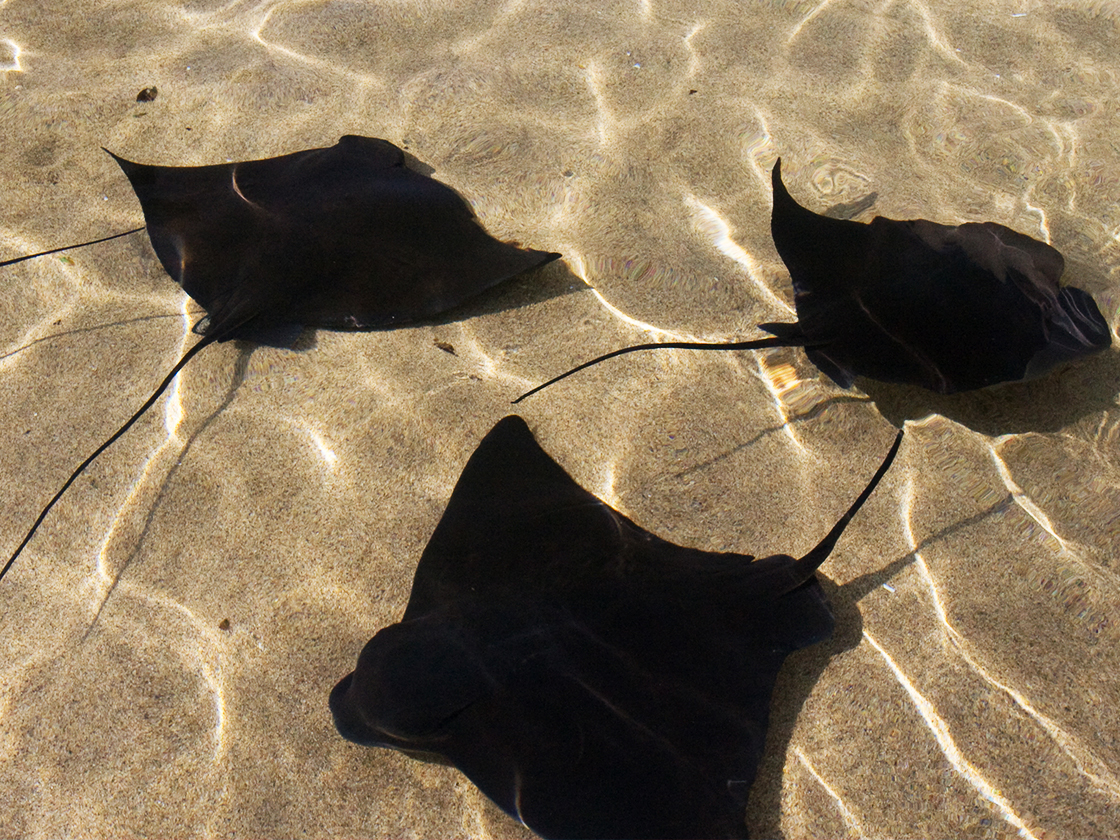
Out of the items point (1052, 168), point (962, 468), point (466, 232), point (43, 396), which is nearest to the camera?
point (962, 468)

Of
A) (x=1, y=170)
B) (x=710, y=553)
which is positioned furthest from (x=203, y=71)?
(x=710, y=553)

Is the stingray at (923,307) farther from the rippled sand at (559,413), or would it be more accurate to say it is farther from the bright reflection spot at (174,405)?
the bright reflection spot at (174,405)

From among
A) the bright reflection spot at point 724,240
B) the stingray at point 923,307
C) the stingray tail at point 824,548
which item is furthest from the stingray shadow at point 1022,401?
the stingray tail at point 824,548

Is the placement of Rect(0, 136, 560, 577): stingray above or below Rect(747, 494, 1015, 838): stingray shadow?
above

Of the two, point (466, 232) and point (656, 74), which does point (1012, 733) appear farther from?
point (656, 74)

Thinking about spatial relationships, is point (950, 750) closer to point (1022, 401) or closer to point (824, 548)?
point (824, 548)

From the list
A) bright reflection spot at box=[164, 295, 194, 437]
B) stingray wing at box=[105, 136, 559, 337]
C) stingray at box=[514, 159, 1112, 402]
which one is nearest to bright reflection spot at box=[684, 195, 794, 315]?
stingray at box=[514, 159, 1112, 402]

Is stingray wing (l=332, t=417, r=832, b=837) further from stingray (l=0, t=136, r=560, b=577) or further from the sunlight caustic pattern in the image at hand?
stingray (l=0, t=136, r=560, b=577)
